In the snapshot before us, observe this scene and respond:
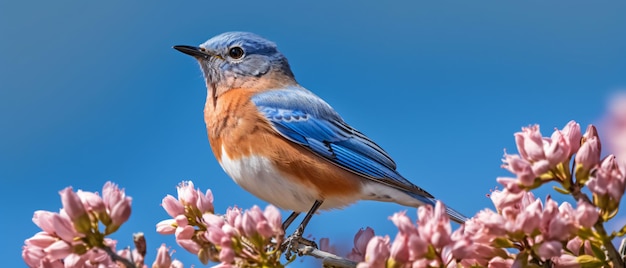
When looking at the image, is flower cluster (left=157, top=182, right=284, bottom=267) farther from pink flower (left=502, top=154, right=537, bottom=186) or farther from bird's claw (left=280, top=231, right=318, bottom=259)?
bird's claw (left=280, top=231, right=318, bottom=259)

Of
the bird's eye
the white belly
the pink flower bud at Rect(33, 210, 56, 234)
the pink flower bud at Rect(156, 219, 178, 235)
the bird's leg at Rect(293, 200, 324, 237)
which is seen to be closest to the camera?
the pink flower bud at Rect(33, 210, 56, 234)

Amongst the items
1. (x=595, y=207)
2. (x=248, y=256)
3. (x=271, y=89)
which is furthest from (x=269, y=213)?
(x=271, y=89)

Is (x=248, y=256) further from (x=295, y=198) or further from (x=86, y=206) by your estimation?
(x=295, y=198)

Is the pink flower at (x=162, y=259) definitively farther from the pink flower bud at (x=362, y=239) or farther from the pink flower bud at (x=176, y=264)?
the pink flower bud at (x=362, y=239)

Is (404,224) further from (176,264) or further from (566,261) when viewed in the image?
(176,264)

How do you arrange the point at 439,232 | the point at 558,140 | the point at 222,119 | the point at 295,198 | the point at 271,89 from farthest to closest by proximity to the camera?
the point at 271,89 → the point at 222,119 → the point at 295,198 → the point at 558,140 → the point at 439,232

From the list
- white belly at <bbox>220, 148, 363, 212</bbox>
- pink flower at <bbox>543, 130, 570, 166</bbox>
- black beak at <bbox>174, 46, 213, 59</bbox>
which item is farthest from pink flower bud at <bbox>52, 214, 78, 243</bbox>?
black beak at <bbox>174, 46, 213, 59</bbox>
